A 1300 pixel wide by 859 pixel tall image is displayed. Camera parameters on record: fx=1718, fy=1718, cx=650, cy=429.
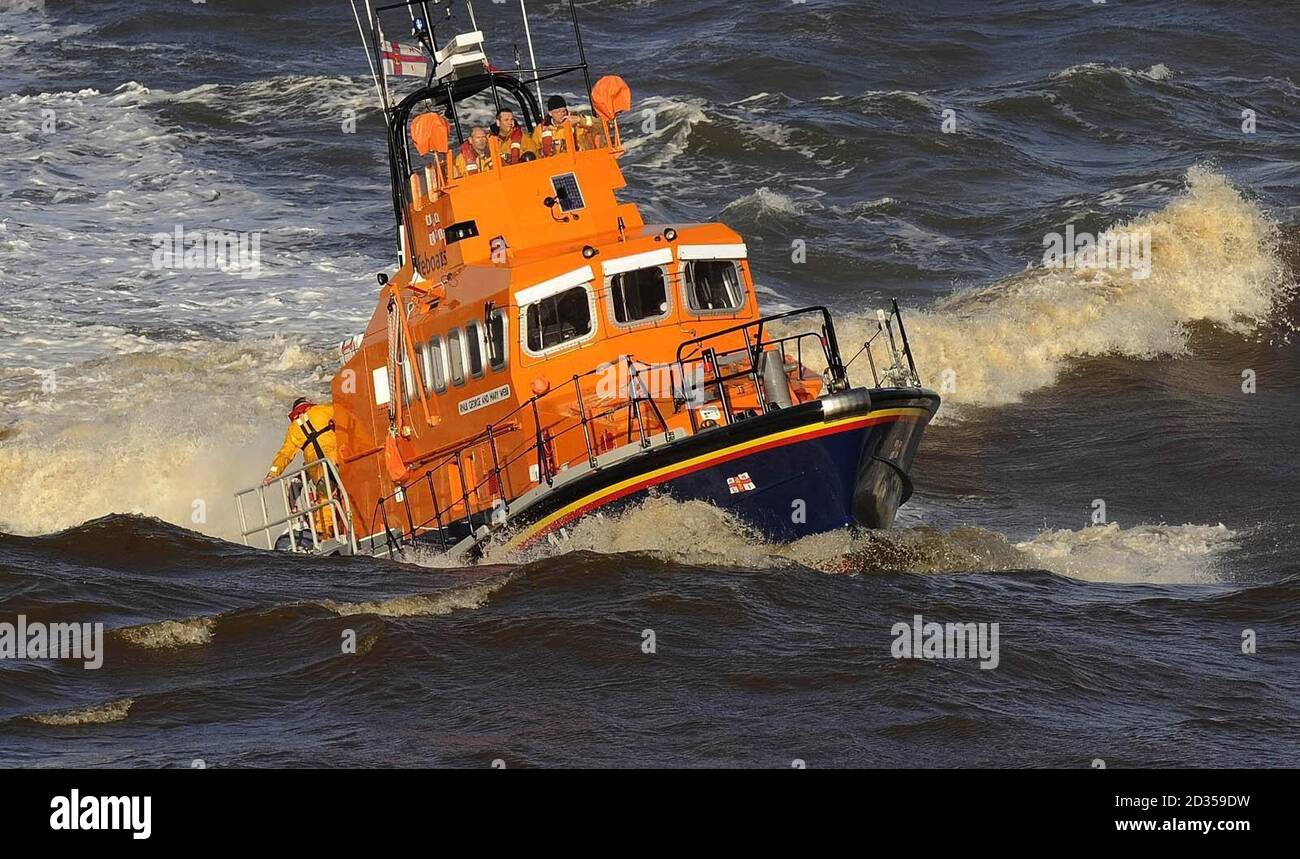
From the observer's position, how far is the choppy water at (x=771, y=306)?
8.66 meters

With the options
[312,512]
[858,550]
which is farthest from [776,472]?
[312,512]

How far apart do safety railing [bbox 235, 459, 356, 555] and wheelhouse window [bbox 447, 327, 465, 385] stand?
1402mm

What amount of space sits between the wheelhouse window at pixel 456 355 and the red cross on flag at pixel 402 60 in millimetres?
2355

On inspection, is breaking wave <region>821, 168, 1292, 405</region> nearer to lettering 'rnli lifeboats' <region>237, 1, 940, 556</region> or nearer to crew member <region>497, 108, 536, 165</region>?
lettering 'rnli lifeboats' <region>237, 1, 940, 556</region>

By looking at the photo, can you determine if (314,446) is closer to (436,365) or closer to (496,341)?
(436,365)

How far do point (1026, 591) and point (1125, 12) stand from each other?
89.6 ft

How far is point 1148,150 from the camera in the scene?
2820cm

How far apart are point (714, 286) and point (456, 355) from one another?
203cm

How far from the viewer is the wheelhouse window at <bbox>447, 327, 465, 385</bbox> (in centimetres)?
1292

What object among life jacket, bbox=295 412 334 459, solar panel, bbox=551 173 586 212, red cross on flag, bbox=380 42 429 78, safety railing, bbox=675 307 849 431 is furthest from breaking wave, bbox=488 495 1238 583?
red cross on flag, bbox=380 42 429 78

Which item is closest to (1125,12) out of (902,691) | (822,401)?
(822,401)

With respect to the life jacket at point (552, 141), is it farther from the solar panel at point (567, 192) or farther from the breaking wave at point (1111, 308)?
the breaking wave at point (1111, 308)

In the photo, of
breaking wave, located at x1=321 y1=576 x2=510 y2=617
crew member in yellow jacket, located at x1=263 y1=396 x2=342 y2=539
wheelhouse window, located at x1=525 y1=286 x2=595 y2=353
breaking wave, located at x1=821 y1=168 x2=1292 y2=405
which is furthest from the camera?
breaking wave, located at x1=821 y1=168 x2=1292 y2=405

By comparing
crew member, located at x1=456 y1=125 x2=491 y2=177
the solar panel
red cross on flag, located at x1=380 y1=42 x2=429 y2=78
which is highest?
red cross on flag, located at x1=380 y1=42 x2=429 y2=78
